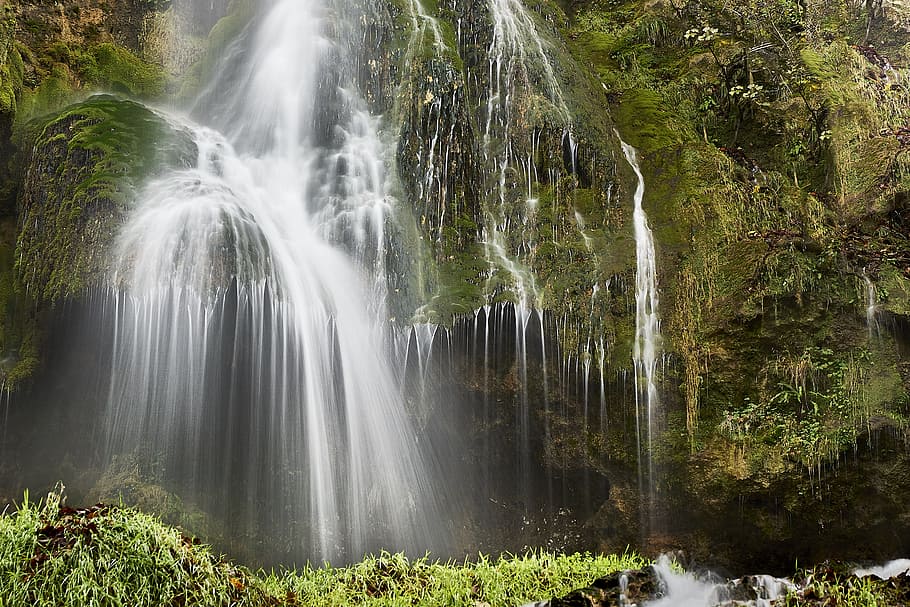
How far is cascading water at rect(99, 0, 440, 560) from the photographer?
7.62 m

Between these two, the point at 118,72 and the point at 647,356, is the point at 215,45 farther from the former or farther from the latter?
the point at 647,356

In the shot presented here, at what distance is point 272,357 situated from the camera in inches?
309

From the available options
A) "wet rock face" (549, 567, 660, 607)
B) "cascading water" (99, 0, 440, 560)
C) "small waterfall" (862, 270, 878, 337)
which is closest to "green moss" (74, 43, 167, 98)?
"cascading water" (99, 0, 440, 560)

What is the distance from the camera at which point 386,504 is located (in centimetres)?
824

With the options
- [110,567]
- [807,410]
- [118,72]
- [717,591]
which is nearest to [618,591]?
[717,591]

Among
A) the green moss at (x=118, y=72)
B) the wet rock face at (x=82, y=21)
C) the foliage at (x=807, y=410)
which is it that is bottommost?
the foliage at (x=807, y=410)

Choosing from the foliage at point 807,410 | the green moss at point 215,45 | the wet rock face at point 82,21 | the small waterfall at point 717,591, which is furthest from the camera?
the green moss at point 215,45

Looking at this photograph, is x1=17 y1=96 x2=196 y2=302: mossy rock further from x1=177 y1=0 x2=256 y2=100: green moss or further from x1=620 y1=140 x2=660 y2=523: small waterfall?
x1=620 y1=140 x2=660 y2=523: small waterfall

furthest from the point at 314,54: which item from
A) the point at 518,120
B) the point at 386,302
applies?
the point at 386,302

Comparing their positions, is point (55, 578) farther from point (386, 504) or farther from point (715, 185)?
point (715, 185)

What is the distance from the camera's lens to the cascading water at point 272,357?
7.62 metres

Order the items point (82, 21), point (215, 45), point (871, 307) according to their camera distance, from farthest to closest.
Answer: point (215, 45) < point (82, 21) < point (871, 307)

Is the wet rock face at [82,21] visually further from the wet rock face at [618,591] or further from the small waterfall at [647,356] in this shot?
the wet rock face at [618,591]

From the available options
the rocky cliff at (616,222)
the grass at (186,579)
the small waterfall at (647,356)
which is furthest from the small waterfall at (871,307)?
the grass at (186,579)
